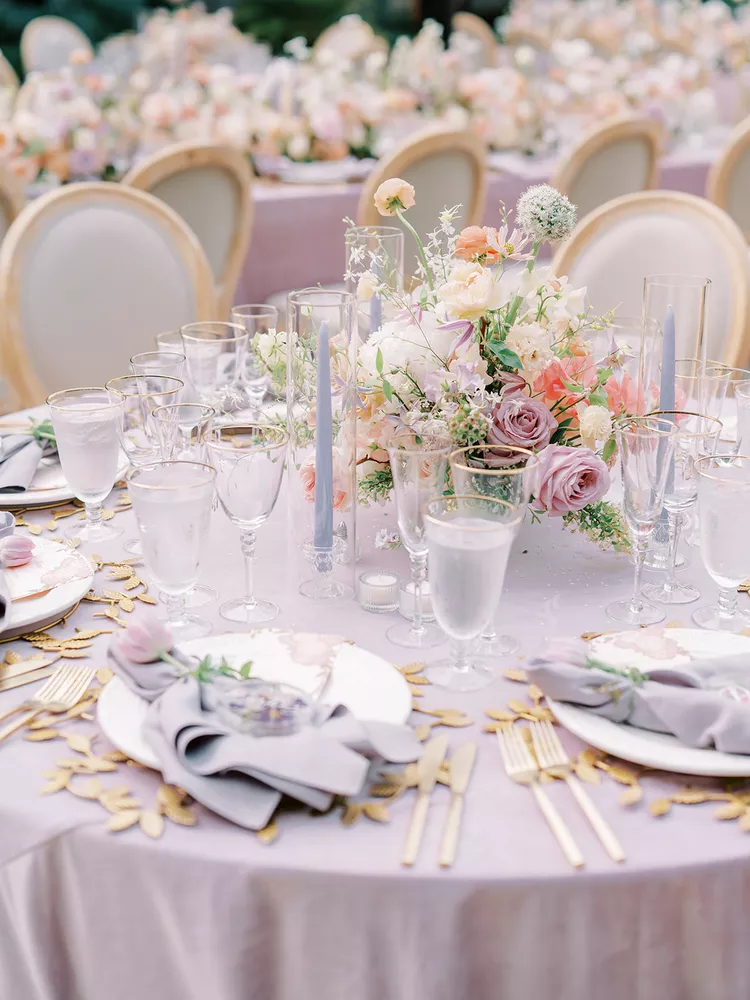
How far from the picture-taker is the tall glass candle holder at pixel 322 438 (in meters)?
1.31

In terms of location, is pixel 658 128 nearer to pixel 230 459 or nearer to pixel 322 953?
pixel 230 459

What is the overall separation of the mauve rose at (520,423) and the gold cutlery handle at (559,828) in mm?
473

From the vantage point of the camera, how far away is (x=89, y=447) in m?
1.41

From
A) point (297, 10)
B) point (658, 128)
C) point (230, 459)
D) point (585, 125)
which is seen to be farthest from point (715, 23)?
point (230, 459)

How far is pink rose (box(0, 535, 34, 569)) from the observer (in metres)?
1.35

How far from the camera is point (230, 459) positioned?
1180mm

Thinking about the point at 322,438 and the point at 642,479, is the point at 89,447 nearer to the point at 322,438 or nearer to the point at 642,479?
the point at 322,438

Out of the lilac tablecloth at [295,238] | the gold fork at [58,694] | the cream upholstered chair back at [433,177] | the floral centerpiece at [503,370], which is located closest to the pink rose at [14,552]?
A: the gold fork at [58,694]

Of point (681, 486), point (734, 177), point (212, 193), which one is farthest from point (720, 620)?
point (734, 177)

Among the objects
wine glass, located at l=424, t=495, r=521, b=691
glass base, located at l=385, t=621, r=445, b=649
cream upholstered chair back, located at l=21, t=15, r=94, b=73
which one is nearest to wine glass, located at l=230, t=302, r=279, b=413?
glass base, located at l=385, t=621, r=445, b=649

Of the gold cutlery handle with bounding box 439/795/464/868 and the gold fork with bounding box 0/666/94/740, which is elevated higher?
the gold fork with bounding box 0/666/94/740

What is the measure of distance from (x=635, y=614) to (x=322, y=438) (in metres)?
0.40

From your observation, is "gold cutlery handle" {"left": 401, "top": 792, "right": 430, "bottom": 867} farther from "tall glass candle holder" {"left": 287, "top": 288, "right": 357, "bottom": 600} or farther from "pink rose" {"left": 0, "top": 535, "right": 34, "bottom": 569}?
"pink rose" {"left": 0, "top": 535, "right": 34, "bottom": 569}

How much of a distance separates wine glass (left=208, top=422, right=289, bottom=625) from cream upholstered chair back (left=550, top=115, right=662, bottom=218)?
2.86m
